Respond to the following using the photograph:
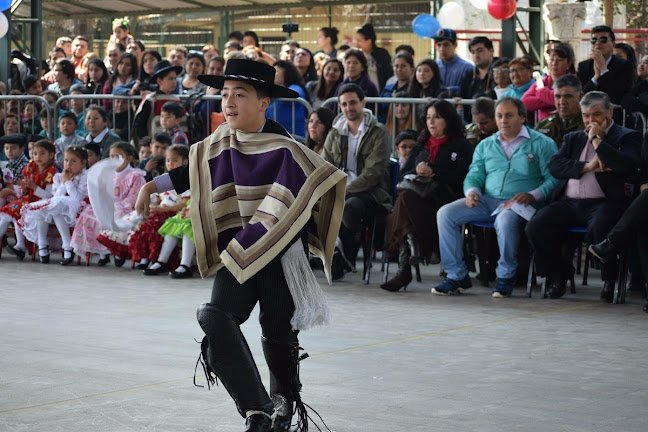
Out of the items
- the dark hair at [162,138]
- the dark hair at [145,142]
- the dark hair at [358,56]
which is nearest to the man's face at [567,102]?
the dark hair at [358,56]

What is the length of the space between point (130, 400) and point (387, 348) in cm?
190

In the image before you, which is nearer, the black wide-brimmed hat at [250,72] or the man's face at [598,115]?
the black wide-brimmed hat at [250,72]

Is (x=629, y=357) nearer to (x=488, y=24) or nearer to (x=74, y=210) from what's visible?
(x=74, y=210)

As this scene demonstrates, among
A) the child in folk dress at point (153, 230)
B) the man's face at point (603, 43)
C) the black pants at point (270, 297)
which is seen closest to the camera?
the black pants at point (270, 297)

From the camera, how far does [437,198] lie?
9.48 m

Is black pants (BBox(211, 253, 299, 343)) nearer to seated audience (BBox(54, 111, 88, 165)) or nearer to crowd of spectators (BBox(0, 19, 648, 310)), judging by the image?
crowd of spectators (BBox(0, 19, 648, 310))

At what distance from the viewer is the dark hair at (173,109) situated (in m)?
11.2

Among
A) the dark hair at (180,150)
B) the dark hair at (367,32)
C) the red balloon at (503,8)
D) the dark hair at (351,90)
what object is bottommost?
the dark hair at (180,150)

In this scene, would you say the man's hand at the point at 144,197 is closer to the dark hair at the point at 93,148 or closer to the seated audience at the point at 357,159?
the seated audience at the point at 357,159

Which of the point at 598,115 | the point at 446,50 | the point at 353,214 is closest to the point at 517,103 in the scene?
the point at 598,115

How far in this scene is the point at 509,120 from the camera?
9.13 metres

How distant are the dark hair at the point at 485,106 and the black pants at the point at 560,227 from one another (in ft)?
3.92

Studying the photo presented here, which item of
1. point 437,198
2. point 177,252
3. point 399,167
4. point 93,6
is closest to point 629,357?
point 437,198

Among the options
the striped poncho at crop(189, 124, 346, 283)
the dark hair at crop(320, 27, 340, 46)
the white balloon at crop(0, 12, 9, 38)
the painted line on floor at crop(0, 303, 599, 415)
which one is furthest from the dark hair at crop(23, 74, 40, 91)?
the striped poncho at crop(189, 124, 346, 283)
